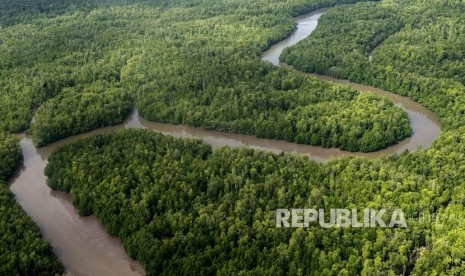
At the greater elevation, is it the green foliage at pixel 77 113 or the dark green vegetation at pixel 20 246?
the green foliage at pixel 77 113

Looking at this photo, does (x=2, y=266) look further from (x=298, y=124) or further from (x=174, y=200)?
(x=298, y=124)

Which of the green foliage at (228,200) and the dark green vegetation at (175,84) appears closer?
the green foliage at (228,200)

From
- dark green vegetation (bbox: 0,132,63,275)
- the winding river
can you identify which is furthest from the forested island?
the winding river

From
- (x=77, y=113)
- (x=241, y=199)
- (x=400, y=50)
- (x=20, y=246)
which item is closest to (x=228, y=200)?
(x=241, y=199)

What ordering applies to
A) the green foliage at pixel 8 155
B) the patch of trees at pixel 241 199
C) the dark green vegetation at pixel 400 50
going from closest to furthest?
the patch of trees at pixel 241 199, the green foliage at pixel 8 155, the dark green vegetation at pixel 400 50

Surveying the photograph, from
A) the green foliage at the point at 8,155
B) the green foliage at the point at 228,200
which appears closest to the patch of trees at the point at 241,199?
the green foliage at the point at 228,200

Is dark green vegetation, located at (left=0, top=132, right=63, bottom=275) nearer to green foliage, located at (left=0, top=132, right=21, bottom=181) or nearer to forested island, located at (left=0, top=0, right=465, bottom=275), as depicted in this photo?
forested island, located at (left=0, top=0, right=465, bottom=275)

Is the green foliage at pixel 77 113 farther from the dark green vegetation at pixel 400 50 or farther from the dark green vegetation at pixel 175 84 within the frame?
the dark green vegetation at pixel 400 50

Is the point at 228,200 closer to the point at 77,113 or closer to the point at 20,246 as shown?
the point at 20,246
